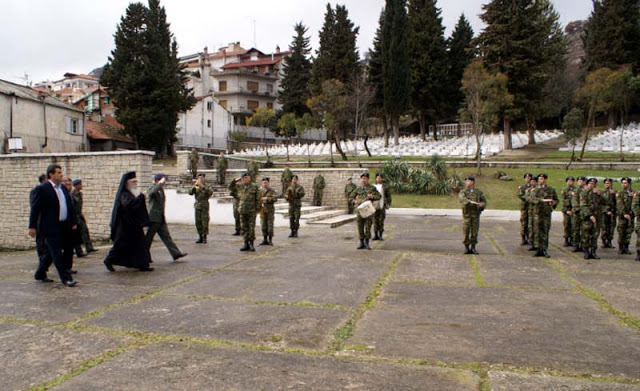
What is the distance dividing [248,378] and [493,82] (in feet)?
114

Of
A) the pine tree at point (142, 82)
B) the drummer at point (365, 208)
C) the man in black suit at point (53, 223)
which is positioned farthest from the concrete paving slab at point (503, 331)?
the pine tree at point (142, 82)

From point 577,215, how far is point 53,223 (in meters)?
10.3

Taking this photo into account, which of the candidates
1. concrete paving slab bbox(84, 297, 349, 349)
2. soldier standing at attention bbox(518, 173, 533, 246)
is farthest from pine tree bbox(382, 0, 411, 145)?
concrete paving slab bbox(84, 297, 349, 349)

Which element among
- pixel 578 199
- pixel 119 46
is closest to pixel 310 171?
pixel 578 199

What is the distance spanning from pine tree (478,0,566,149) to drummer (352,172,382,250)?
101 ft

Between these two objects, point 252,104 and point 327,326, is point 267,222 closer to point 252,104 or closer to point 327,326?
point 327,326

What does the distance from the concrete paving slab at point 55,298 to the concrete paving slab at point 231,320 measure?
0.47m

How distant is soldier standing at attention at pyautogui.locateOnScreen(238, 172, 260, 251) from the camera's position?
405 inches

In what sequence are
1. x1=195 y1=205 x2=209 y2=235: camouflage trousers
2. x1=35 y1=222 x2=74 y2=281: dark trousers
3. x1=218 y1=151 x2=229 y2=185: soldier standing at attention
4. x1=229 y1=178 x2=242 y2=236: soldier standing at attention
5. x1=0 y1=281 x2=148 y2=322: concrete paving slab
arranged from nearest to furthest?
x1=0 y1=281 x2=148 y2=322: concrete paving slab
x1=35 y1=222 x2=74 y2=281: dark trousers
x1=195 y1=205 x2=209 y2=235: camouflage trousers
x1=229 y1=178 x2=242 y2=236: soldier standing at attention
x1=218 y1=151 x2=229 y2=185: soldier standing at attention

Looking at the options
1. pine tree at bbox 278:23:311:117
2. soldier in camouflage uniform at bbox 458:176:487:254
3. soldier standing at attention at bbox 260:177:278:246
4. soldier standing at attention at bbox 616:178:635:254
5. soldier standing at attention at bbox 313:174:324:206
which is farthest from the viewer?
pine tree at bbox 278:23:311:117

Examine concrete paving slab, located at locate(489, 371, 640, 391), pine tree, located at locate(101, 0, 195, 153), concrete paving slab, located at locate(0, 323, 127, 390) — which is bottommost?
concrete paving slab, located at locate(489, 371, 640, 391)

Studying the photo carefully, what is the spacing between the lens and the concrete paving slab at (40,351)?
3730mm

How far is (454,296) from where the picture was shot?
20.9ft

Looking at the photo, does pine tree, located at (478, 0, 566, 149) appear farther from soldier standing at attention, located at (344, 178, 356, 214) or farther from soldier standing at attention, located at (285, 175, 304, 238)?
soldier standing at attention, located at (285, 175, 304, 238)
